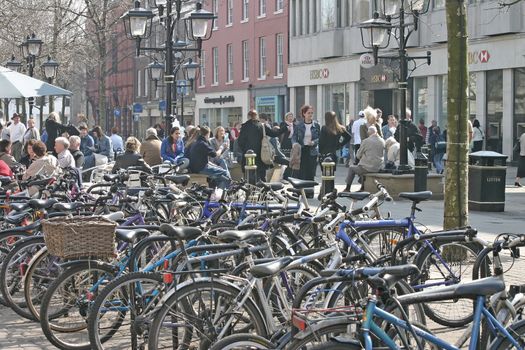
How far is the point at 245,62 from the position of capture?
5719 centimetres

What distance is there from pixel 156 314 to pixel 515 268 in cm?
562

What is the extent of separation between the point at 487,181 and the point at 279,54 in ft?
118

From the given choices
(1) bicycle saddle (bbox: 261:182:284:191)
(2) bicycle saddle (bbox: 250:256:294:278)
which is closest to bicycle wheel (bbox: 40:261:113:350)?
(2) bicycle saddle (bbox: 250:256:294:278)

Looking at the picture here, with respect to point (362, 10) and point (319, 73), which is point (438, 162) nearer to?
point (362, 10)

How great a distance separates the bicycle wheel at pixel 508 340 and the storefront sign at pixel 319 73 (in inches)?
1691

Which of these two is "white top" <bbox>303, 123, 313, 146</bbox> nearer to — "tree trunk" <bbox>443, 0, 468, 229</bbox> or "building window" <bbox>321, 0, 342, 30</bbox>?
"tree trunk" <bbox>443, 0, 468, 229</bbox>

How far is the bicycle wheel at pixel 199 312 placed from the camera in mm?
6227

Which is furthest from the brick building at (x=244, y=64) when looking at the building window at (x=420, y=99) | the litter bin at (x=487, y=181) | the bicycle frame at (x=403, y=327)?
the bicycle frame at (x=403, y=327)

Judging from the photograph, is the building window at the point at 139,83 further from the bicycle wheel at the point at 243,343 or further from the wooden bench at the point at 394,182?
the bicycle wheel at the point at 243,343

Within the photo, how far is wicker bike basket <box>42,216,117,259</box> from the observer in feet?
24.2

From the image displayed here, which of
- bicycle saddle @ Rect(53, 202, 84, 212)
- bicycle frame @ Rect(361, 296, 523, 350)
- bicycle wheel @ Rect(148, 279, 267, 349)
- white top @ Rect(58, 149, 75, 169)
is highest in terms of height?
white top @ Rect(58, 149, 75, 169)


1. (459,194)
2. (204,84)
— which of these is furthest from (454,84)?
(204,84)

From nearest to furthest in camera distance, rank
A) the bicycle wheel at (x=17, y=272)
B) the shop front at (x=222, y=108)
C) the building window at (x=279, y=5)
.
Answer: the bicycle wheel at (x=17, y=272) → the building window at (x=279, y=5) → the shop front at (x=222, y=108)

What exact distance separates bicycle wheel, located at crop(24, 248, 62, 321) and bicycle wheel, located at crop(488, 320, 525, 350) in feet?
13.7
